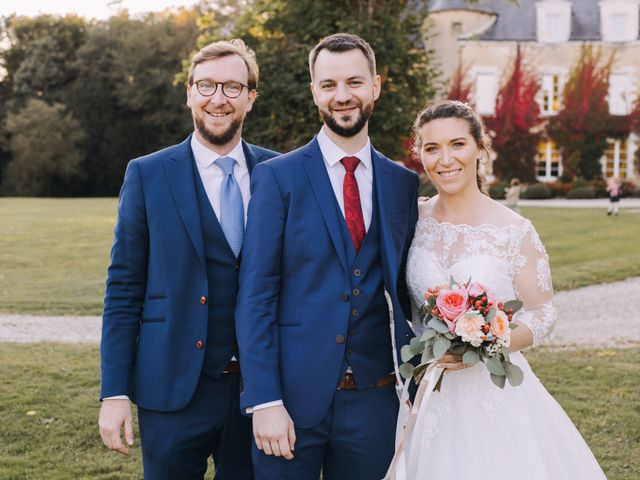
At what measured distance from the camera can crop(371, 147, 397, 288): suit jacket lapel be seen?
292cm

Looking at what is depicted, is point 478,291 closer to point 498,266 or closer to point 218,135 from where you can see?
point 498,266

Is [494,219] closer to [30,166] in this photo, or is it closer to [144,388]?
[144,388]

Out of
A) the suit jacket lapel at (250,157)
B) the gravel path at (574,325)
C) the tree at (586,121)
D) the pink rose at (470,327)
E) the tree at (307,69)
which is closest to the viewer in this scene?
the pink rose at (470,327)

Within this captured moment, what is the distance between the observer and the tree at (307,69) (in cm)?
1372

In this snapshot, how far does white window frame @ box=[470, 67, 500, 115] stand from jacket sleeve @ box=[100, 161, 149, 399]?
33.5 meters

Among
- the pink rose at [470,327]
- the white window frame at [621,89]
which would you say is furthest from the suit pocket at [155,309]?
the white window frame at [621,89]

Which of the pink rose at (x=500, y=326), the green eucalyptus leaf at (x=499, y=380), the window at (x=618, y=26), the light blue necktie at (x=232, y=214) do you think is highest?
the window at (x=618, y=26)

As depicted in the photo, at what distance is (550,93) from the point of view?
35875 mm

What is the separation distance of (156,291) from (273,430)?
0.80 m

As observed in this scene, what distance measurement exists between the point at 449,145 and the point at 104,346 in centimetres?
171

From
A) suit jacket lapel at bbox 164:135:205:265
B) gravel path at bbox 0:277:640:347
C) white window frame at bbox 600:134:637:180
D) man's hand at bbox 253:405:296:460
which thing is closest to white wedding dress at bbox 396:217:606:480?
man's hand at bbox 253:405:296:460

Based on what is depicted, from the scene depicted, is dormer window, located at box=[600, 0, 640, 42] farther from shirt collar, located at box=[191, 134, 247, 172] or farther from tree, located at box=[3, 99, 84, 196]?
shirt collar, located at box=[191, 134, 247, 172]

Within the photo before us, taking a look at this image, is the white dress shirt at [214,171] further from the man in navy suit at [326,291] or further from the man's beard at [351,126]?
the man's beard at [351,126]

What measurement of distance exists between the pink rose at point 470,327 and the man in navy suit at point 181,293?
96 centimetres
